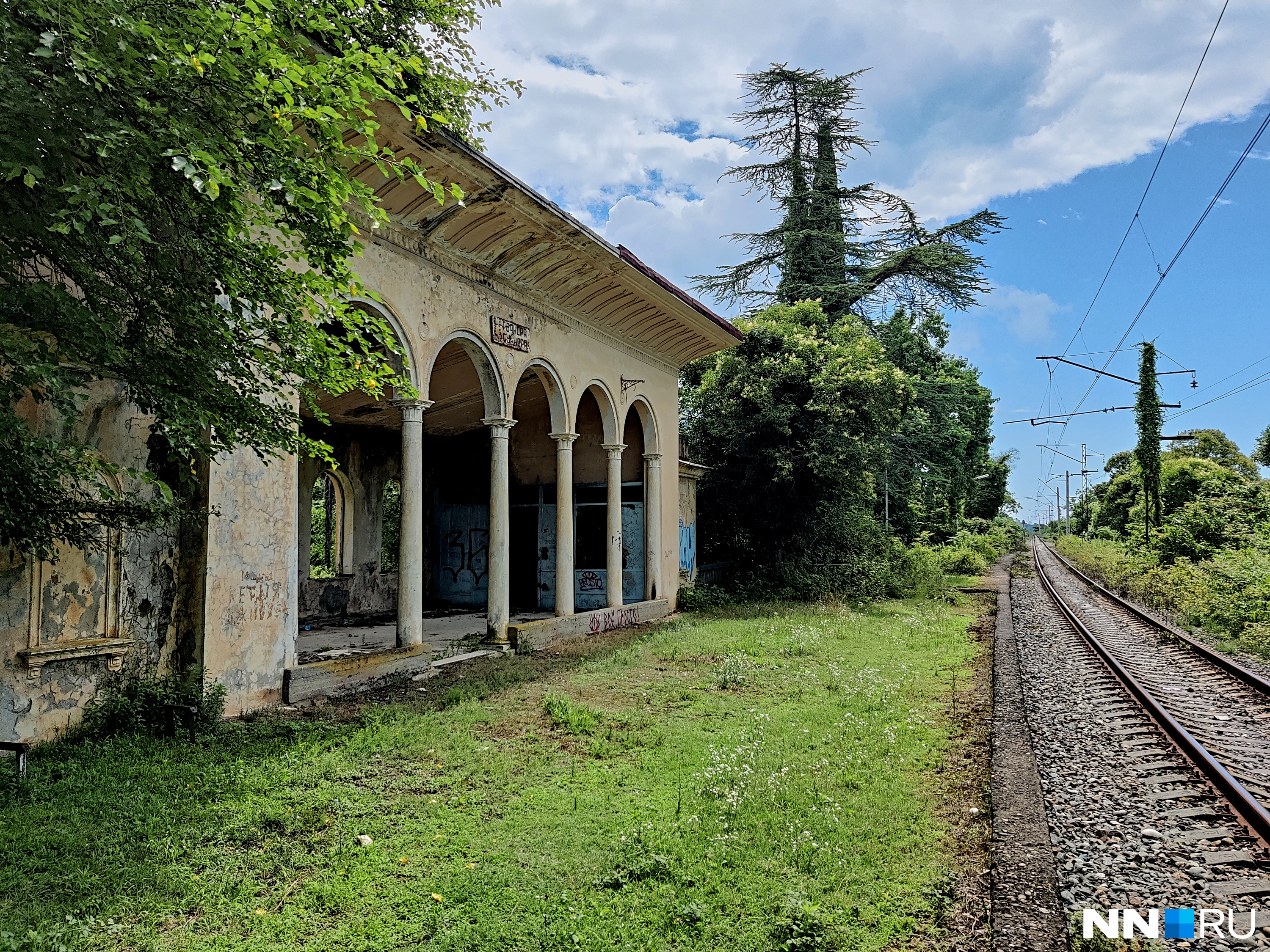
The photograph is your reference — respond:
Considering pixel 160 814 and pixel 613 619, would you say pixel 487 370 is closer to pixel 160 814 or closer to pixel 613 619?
pixel 613 619

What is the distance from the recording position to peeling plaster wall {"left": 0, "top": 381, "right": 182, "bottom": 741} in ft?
17.3

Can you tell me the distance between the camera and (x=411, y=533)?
887 cm

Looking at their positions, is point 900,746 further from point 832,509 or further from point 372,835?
point 832,509

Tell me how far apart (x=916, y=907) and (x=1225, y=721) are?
19.0ft

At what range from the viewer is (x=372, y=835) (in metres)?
4.33

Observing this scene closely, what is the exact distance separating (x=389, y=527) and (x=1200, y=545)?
21.6 m

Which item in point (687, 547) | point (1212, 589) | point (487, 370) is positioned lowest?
point (1212, 589)

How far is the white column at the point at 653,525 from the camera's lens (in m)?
15.0

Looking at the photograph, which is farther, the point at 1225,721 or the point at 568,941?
the point at 1225,721

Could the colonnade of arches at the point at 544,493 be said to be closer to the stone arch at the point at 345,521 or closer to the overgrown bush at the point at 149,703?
the stone arch at the point at 345,521

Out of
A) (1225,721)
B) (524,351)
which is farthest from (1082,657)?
(524,351)

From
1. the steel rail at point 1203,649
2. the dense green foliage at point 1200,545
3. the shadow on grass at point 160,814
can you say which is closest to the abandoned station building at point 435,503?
the shadow on grass at point 160,814

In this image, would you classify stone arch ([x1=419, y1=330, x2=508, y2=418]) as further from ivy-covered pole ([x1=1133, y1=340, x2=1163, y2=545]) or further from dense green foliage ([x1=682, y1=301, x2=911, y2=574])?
ivy-covered pole ([x1=1133, y1=340, x2=1163, y2=545])

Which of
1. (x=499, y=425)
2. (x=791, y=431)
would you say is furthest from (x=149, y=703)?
(x=791, y=431)
